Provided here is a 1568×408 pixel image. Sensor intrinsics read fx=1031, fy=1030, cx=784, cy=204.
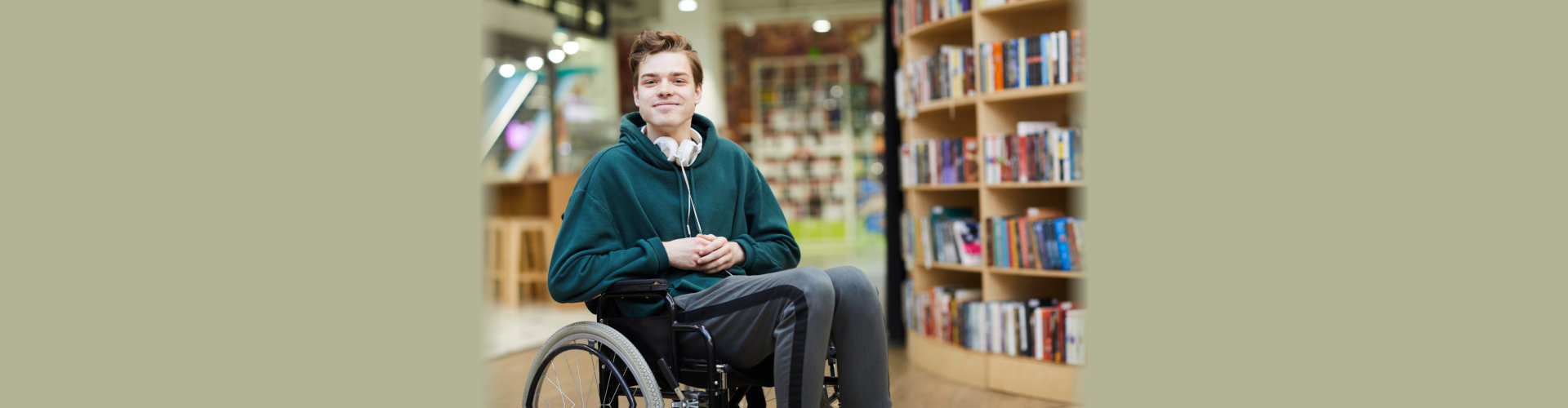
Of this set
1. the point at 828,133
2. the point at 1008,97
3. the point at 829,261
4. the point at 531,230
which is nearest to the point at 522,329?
the point at 531,230

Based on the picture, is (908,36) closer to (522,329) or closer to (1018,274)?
(1018,274)

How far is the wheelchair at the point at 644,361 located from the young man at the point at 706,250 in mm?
34

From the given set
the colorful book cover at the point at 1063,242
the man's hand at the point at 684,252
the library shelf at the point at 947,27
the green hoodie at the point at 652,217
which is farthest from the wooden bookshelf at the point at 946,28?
the man's hand at the point at 684,252

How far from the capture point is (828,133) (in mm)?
12648

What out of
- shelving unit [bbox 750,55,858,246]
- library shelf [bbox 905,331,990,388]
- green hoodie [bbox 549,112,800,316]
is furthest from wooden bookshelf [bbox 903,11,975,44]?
shelving unit [bbox 750,55,858,246]

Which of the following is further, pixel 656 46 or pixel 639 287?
pixel 656 46

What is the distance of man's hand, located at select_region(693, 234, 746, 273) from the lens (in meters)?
1.93

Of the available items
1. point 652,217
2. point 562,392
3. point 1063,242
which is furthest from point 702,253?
point 1063,242

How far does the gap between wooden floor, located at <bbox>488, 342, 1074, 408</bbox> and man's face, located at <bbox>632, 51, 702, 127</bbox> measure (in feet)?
4.97

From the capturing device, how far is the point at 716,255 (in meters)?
1.94

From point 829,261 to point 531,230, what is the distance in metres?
4.16

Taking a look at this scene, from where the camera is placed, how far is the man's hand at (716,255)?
1930 millimetres

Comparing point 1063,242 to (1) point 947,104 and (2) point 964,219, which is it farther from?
(1) point 947,104

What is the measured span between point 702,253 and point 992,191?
1774 millimetres
